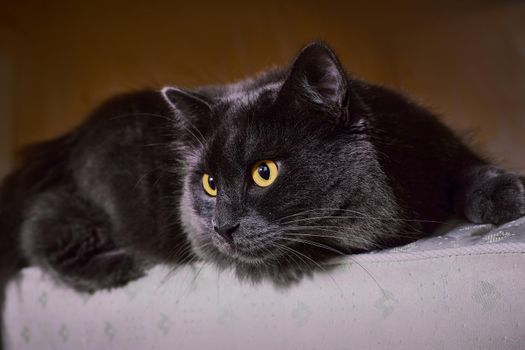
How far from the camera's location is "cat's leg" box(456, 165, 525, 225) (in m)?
1.17

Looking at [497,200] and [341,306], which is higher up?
[497,200]

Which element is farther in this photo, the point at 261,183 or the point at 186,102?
the point at 186,102

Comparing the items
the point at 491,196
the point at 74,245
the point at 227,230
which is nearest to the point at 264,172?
the point at 227,230

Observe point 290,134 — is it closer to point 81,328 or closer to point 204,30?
point 81,328

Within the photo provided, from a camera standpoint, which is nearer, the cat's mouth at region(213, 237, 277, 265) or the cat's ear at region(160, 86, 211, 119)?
the cat's mouth at region(213, 237, 277, 265)

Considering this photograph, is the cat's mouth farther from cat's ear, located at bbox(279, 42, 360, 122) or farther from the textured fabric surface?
cat's ear, located at bbox(279, 42, 360, 122)

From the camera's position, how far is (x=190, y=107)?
138cm

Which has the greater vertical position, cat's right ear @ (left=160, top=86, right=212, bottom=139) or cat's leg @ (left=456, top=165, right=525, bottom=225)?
cat's right ear @ (left=160, top=86, right=212, bottom=139)

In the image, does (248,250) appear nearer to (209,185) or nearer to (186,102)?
(209,185)

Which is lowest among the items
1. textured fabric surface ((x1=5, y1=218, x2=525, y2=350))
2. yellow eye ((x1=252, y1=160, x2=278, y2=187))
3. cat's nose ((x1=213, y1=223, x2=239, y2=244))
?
textured fabric surface ((x1=5, y1=218, x2=525, y2=350))

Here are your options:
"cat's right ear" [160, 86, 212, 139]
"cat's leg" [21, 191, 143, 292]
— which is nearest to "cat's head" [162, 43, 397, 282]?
"cat's right ear" [160, 86, 212, 139]

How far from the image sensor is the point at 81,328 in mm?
1451

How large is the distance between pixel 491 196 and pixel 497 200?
0.06 feet

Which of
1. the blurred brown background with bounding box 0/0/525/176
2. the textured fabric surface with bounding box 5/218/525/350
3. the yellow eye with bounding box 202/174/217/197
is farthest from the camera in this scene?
the blurred brown background with bounding box 0/0/525/176
